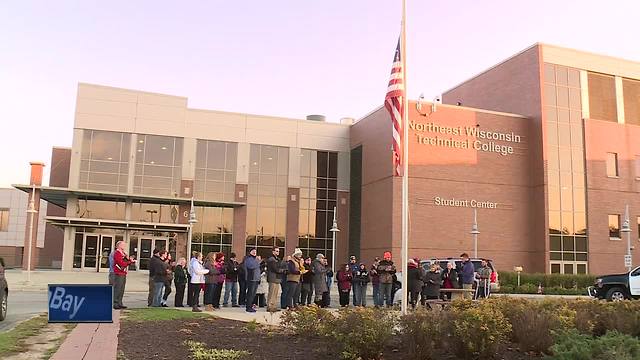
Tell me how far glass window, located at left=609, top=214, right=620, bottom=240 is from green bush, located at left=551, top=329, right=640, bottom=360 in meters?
39.0

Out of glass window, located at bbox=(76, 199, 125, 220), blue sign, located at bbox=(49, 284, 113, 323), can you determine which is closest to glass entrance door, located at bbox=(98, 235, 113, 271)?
glass window, located at bbox=(76, 199, 125, 220)

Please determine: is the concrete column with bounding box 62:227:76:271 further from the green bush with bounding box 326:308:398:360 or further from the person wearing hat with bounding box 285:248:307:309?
the green bush with bounding box 326:308:398:360

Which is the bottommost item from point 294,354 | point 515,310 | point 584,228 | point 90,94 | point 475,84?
point 294,354

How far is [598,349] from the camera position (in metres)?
6.59

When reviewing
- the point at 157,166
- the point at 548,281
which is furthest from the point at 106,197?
the point at 548,281

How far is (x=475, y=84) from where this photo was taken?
1916 inches

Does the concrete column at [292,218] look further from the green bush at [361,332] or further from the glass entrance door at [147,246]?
the green bush at [361,332]

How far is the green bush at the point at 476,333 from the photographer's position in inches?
299

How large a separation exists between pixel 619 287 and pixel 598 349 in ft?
50.5

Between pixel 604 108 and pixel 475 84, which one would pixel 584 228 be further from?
pixel 475 84

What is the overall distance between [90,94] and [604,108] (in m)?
37.8

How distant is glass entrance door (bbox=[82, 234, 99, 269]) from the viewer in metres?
40.5

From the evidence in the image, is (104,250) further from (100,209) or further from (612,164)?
(612,164)

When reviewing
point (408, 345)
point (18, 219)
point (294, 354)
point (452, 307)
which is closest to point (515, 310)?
point (452, 307)
